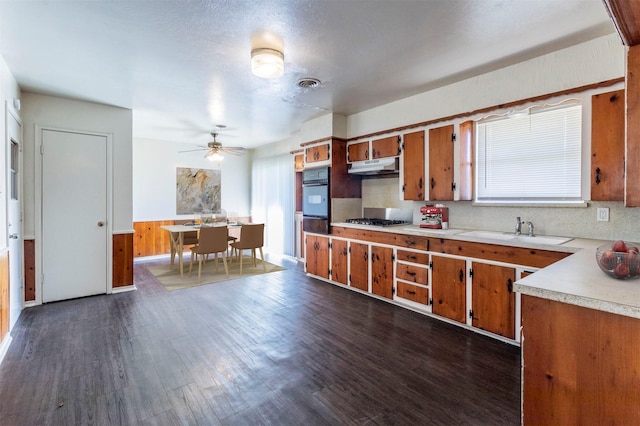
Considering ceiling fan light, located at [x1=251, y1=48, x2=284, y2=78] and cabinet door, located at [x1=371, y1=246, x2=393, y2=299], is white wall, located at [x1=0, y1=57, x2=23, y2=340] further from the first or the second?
cabinet door, located at [x1=371, y1=246, x2=393, y2=299]

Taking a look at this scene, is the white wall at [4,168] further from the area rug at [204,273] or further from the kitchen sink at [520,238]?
the kitchen sink at [520,238]

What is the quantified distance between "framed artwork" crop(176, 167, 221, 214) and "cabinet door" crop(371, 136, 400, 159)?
15.0 ft

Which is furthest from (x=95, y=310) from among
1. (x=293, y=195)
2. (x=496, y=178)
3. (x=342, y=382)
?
(x=496, y=178)

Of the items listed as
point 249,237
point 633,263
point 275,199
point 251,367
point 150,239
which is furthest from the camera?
point 275,199

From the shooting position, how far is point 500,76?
3014mm

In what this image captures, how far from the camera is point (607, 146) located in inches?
94.5

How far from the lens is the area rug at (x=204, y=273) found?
4.61m

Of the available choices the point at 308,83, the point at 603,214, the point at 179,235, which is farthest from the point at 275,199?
the point at 603,214

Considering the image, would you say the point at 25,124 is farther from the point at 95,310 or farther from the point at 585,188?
the point at 585,188

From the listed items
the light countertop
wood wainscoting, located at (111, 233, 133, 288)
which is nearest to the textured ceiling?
the light countertop

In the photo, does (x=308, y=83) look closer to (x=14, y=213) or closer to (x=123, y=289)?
(x=14, y=213)

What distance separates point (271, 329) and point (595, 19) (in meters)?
3.52

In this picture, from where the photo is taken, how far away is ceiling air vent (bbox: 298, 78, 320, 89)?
10.7 ft

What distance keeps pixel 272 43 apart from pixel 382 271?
8.79ft
